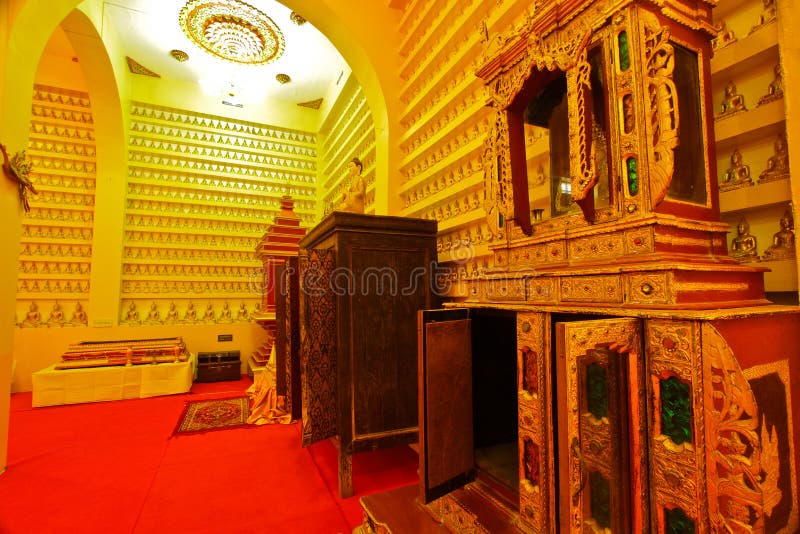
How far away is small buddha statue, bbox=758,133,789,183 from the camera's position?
1254mm

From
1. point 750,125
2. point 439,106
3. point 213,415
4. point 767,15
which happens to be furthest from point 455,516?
point 213,415

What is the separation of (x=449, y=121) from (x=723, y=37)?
2.05 metres

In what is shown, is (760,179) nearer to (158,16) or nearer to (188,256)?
(158,16)

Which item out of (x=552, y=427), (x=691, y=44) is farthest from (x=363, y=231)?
(x=691, y=44)

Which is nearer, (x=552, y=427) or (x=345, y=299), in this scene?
(x=552, y=427)

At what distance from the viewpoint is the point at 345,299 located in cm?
231

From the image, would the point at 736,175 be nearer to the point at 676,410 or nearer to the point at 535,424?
the point at 676,410

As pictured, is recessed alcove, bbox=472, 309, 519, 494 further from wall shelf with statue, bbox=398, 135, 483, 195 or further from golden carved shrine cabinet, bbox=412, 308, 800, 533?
wall shelf with statue, bbox=398, 135, 483, 195

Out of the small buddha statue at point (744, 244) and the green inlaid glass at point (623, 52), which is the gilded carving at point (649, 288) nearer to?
the small buddha statue at point (744, 244)

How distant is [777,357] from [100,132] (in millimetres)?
8537

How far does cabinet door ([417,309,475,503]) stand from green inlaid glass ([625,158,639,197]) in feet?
2.85

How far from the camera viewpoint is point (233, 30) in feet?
17.5

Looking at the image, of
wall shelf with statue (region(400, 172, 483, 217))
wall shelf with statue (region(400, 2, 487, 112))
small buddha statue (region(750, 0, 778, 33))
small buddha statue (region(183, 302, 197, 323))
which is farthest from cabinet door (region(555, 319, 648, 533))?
small buddha statue (region(183, 302, 197, 323))

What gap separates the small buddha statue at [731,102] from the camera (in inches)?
54.3
